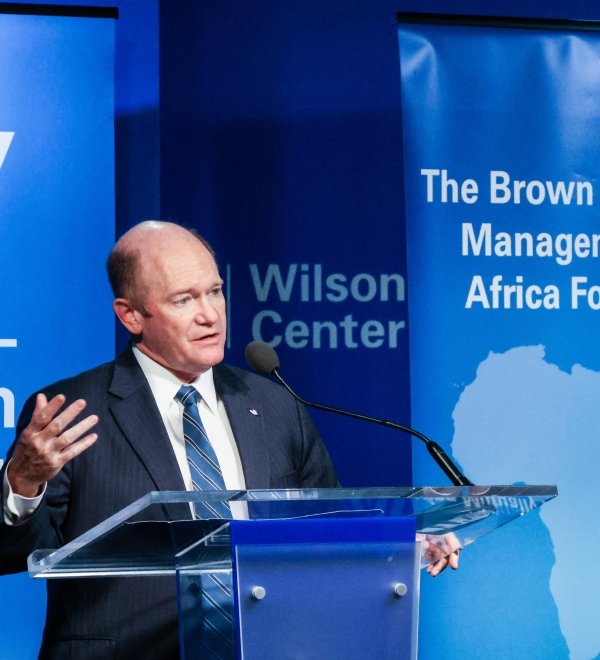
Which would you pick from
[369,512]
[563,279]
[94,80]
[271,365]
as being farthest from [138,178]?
[369,512]

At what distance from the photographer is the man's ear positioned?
3.00 meters

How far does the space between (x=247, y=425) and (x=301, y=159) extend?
2.34m

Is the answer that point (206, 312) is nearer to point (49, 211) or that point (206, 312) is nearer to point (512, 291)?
point (49, 211)

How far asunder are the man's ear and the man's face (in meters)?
0.01

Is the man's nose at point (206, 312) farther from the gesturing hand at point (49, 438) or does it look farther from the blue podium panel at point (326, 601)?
the blue podium panel at point (326, 601)

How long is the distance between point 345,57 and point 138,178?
1.05 m

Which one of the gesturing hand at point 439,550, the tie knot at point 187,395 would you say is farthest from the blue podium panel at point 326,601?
the tie knot at point 187,395

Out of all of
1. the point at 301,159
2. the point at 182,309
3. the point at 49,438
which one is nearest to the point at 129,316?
the point at 182,309

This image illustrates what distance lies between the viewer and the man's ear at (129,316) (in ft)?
9.84

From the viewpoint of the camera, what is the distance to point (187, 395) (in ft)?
9.41

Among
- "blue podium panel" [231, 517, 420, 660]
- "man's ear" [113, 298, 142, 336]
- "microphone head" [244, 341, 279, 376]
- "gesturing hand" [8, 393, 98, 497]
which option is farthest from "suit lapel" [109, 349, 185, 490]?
"blue podium panel" [231, 517, 420, 660]

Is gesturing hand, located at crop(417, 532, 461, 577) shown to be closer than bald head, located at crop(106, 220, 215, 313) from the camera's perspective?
Yes

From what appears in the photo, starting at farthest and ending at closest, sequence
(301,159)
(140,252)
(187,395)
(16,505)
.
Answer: (301,159)
(140,252)
(187,395)
(16,505)

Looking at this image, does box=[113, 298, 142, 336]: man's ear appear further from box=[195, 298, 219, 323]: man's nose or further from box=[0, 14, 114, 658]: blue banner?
box=[0, 14, 114, 658]: blue banner
